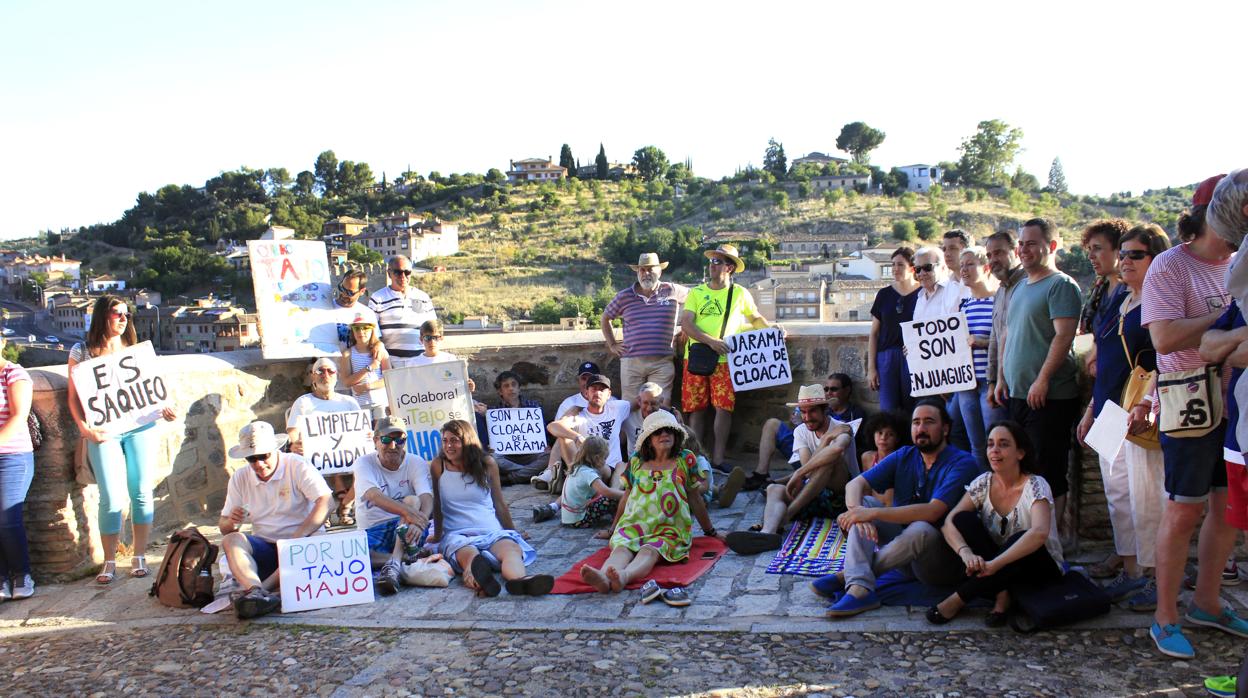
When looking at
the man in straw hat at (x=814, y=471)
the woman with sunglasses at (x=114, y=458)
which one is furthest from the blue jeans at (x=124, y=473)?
the man in straw hat at (x=814, y=471)

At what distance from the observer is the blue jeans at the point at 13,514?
5066 mm

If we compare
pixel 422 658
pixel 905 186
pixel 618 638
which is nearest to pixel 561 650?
pixel 618 638

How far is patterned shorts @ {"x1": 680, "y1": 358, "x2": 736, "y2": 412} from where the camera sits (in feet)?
23.8

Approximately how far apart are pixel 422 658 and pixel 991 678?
2308 millimetres

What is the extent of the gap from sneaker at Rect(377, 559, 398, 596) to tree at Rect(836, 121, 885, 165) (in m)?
140

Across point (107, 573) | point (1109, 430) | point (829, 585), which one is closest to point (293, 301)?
point (107, 573)

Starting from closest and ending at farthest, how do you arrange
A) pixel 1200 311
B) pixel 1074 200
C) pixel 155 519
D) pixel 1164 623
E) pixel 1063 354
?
pixel 1200 311, pixel 1164 623, pixel 1063 354, pixel 155 519, pixel 1074 200

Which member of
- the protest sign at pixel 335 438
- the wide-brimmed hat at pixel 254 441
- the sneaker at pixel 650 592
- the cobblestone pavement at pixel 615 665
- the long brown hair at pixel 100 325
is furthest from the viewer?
the protest sign at pixel 335 438

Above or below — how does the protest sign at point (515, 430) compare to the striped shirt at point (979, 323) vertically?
below

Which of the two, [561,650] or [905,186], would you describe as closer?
[561,650]

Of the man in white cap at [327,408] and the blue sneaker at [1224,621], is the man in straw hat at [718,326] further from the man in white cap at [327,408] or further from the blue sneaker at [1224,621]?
the blue sneaker at [1224,621]

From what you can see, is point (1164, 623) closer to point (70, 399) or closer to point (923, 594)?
point (923, 594)

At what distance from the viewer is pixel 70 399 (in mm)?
5344

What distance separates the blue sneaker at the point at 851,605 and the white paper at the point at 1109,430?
1224 mm
